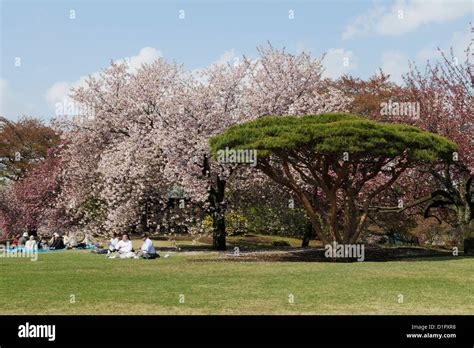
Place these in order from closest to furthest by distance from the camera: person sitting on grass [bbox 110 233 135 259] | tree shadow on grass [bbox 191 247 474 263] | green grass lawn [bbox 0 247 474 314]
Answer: green grass lawn [bbox 0 247 474 314], tree shadow on grass [bbox 191 247 474 263], person sitting on grass [bbox 110 233 135 259]

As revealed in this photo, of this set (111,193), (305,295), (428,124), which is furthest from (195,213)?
(305,295)

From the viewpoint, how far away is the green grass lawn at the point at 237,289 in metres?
12.3

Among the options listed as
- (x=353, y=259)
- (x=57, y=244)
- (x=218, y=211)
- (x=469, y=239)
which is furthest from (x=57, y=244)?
(x=469, y=239)

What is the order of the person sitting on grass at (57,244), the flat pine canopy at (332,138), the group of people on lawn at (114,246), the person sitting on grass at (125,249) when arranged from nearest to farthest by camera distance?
1. the flat pine canopy at (332,138)
2. the group of people on lawn at (114,246)
3. the person sitting on grass at (125,249)
4. the person sitting on grass at (57,244)

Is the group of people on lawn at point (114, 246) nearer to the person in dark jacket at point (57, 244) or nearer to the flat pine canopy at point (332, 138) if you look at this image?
the person in dark jacket at point (57, 244)

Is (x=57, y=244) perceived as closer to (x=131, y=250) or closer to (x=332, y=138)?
(x=131, y=250)

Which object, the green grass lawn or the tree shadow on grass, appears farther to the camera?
the tree shadow on grass

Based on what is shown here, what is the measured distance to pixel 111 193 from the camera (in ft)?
105

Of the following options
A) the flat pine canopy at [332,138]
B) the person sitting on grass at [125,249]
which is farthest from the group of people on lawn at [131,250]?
the flat pine canopy at [332,138]

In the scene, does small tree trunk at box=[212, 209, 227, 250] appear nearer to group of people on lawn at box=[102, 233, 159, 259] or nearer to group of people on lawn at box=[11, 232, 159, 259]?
group of people on lawn at box=[11, 232, 159, 259]

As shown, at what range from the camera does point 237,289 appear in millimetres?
15148

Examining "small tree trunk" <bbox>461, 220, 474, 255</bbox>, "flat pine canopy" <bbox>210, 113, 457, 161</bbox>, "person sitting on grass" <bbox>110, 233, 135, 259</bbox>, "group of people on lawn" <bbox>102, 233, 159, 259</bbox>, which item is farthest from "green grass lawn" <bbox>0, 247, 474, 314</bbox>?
"small tree trunk" <bbox>461, 220, 474, 255</bbox>

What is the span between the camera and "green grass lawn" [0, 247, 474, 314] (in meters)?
12.3

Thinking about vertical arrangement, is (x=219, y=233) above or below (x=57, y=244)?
above
